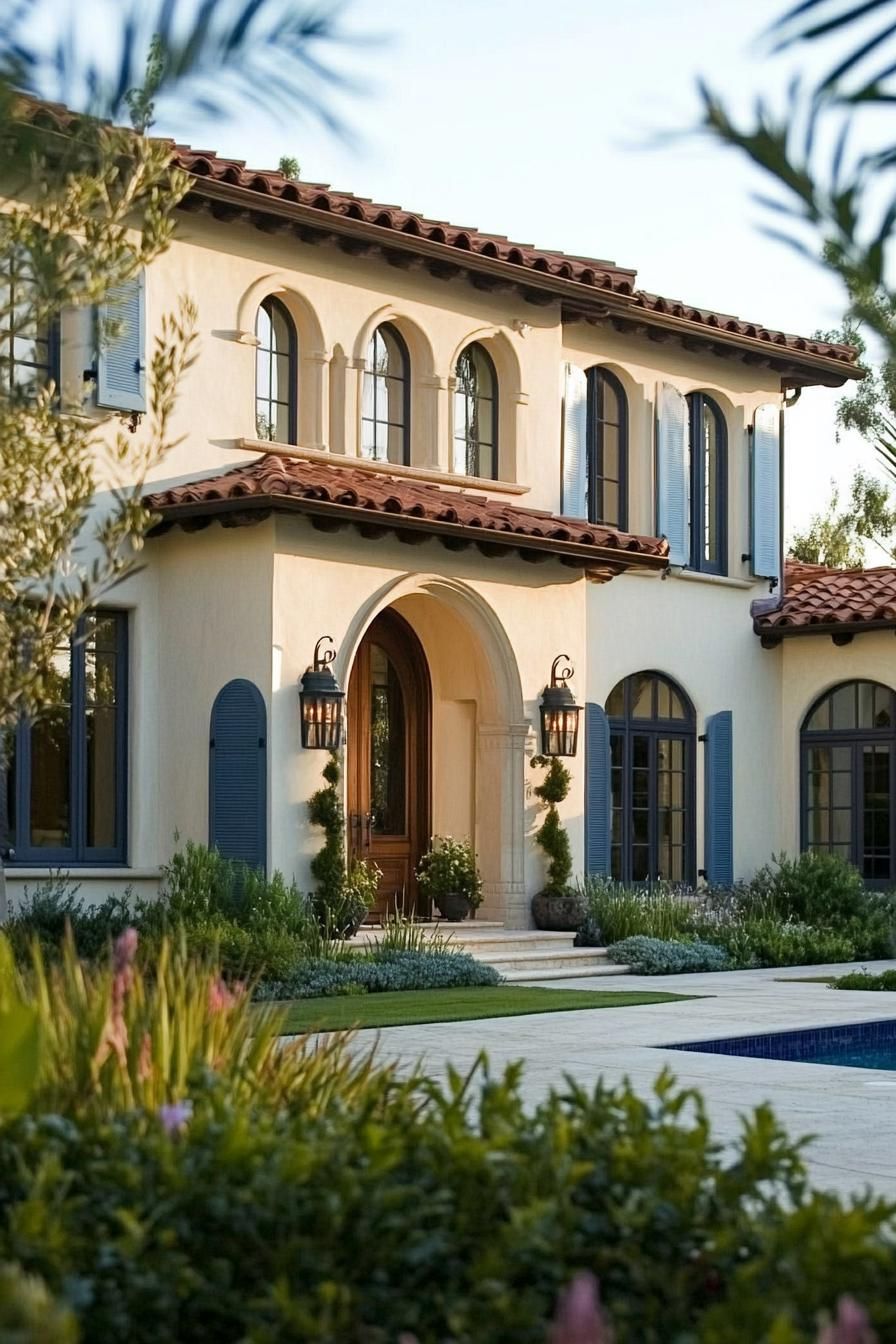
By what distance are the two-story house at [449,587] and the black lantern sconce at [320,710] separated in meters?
0.03

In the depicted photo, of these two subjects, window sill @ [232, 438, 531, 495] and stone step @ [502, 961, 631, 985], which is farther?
window sill @ [232, 438, 531, 495]

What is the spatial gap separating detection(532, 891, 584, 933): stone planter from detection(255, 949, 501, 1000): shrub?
204 cm

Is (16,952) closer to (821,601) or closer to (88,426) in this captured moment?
(88,426)

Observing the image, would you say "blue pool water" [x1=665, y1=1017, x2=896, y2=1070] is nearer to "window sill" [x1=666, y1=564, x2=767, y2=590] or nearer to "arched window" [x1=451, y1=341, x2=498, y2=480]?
"arched window" [x1=451, y1=341, x2=498, y2=480]

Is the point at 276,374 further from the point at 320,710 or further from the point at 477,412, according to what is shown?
the point at 320,710

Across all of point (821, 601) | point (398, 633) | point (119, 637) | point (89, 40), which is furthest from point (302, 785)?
point (89, 40)

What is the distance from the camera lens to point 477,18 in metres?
2.70

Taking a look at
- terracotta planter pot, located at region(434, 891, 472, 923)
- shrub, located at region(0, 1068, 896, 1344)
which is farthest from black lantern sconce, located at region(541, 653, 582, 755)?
shrub, located at region(0, 1068, 896, 1344)

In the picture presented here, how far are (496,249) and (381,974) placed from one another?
6.61m

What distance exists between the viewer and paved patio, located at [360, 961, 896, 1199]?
714 cm

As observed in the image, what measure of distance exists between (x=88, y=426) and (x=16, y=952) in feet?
24.4

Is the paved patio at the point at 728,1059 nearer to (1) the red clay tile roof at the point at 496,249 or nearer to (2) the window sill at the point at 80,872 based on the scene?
(2) the window sill at the point at 80,872

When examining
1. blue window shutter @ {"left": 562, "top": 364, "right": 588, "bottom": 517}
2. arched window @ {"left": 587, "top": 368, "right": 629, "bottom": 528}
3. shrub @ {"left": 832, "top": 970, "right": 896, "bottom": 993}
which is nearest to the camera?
shrub @ {"left": 832, "top": 970, "right": 896, "bottom": 993}

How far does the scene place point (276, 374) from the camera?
1600cm
